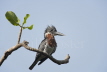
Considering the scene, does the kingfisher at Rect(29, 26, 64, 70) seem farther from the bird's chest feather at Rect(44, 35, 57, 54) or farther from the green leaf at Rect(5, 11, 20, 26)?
the green leaf at Rect(5, 11, 20, 26)

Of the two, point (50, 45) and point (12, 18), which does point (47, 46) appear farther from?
point (12, 18)

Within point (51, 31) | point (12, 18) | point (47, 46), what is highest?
point (12, 18)

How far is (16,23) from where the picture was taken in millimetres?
3248

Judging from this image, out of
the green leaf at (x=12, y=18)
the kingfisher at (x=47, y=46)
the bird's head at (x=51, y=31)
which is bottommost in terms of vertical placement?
the kingfisher at (x=47, y=46)

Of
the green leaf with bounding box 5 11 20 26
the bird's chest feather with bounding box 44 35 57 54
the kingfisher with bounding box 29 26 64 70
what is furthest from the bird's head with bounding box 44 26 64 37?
the green leaf with bounding box 5 11 20 26

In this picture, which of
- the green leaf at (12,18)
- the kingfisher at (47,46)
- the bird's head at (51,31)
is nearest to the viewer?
the green leaf at (12,18)

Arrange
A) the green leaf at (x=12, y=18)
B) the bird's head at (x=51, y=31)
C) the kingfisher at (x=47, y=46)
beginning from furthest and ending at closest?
the bird's head at (x=51, y=31)
the kingfisher at (x=47, y=46)
the green leaf at (x=12, y=18)

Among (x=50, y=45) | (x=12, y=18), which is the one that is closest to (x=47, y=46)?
(x=50, y=45)

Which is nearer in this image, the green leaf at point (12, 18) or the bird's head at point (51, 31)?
the green leaf at point (12, 18)

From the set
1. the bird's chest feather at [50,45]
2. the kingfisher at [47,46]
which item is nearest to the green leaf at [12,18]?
the kingfisher at [47,46]

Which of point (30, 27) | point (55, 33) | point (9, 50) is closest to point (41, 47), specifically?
point (55, 33)

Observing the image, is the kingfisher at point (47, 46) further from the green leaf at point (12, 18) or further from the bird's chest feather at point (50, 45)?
the green leaf at point (12, 18)

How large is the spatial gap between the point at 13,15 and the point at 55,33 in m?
4.76

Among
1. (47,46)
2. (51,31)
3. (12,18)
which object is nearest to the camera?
(12,18)
